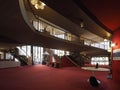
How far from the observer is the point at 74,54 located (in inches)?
829

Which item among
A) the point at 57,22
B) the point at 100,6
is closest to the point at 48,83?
the point at 100,6

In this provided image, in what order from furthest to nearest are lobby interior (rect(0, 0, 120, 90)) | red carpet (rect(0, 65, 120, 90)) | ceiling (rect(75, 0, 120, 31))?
red carpet (rect(0, 65, 120, 90))
lobby interior (rect(0, 0, 120, 90))
ceiling (rect(75, 0, 120, 31))

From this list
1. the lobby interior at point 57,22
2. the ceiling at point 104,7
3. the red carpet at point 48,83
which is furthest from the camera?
the red carpet at point 48,83

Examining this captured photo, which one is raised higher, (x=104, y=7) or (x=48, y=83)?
(x=104, y=7)

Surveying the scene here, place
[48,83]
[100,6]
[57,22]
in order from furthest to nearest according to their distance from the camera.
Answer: [57,22] < [48,83] < [100,6]

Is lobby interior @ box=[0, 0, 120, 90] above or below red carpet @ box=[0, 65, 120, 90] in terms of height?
above

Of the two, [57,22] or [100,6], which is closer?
[100,6]

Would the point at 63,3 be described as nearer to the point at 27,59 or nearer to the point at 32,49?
the point at 27,59

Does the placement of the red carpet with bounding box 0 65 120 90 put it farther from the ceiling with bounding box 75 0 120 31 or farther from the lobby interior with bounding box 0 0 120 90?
the ceiling with bounding box 75 0 120 31

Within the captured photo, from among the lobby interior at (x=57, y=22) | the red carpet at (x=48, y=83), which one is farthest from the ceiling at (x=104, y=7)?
the red carpet at (x=48, y=83)

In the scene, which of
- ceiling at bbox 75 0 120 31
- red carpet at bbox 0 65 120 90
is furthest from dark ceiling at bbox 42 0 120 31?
red carpet at bbox 0 65 120 90

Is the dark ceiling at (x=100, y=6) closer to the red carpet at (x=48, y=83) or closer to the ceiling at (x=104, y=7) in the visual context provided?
the ceiling at (x=104, y=7)

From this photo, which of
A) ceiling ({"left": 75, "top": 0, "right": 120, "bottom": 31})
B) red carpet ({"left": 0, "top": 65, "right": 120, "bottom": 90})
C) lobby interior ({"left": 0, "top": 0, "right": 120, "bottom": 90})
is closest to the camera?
ceiling ({"left": 75, "top": 0, "right": 120, "bottom": 31})

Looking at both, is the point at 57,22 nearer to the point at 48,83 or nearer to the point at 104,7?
the point at 48,83
